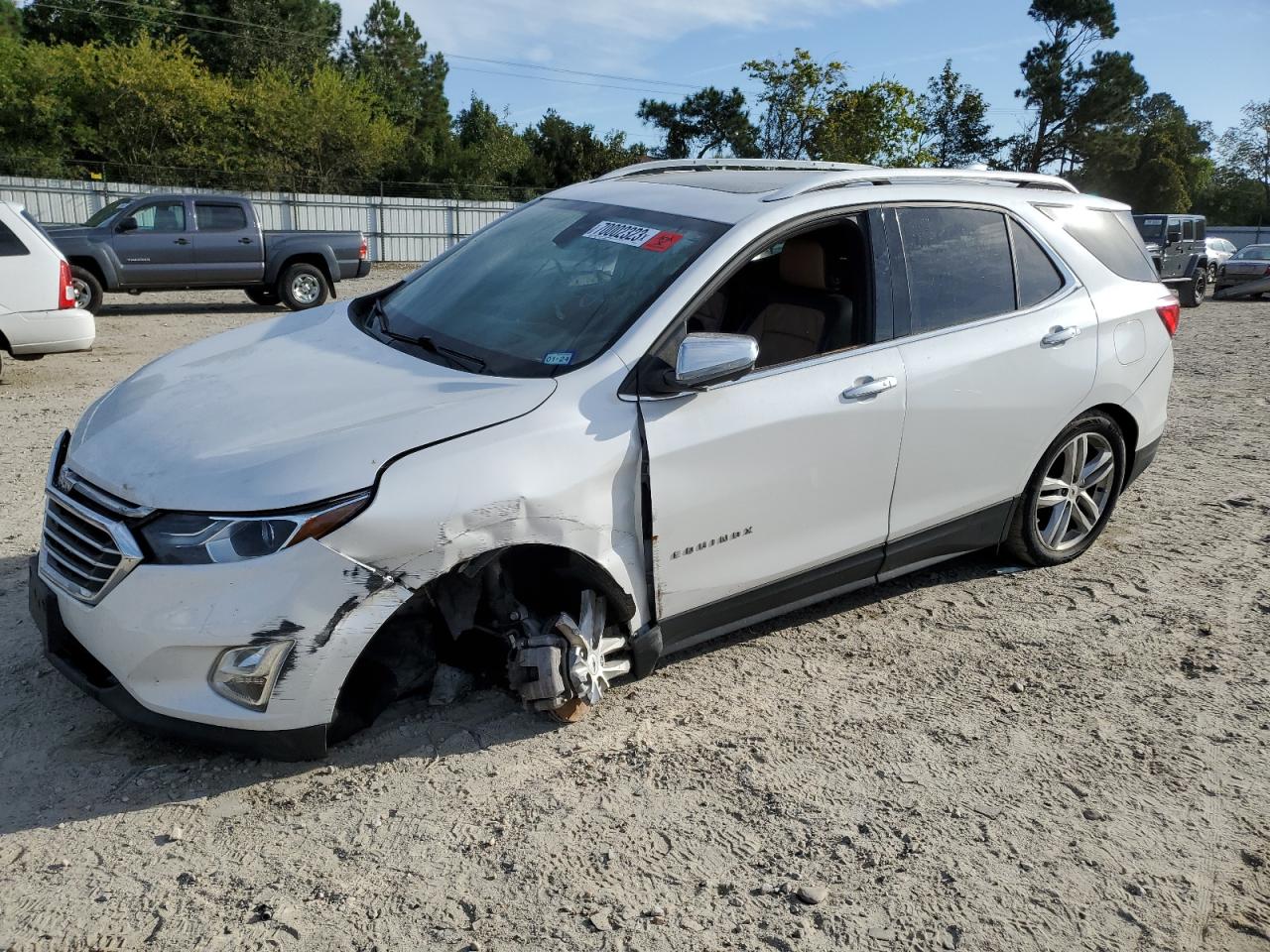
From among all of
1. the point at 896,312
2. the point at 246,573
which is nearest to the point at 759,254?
the point at 896,312

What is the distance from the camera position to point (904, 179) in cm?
420

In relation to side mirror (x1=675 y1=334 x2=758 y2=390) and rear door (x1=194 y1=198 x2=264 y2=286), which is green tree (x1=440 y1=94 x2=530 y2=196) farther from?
side mirror (x1=675 y1=334 x2=758 y2=390)

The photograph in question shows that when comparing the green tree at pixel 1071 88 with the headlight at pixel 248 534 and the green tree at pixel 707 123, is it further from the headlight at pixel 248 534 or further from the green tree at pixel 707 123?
the headlight at pixel 248 534

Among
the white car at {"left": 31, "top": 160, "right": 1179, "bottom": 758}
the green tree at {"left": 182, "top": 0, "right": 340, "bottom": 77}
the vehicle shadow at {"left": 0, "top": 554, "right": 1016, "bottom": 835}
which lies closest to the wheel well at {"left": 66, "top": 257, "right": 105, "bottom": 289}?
the white car at {"left": 31, "top": 160, "right": 1179, "bottom": 758}

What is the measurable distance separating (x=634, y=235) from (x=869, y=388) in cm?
104

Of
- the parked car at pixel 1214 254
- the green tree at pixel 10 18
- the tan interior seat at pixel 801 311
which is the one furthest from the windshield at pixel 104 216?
the green tree at pixel 10 18

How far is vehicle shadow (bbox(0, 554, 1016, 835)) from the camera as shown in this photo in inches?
119

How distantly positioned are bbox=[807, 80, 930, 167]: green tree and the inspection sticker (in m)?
33.4

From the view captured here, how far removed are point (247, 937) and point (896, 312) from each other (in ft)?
9.90

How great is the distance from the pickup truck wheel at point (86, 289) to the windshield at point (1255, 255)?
80.7 ft

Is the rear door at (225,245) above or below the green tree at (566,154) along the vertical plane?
below

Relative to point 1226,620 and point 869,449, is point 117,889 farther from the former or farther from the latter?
point 1226,620

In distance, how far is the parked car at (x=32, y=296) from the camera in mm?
8734

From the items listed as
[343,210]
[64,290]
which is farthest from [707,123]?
[64,290]
